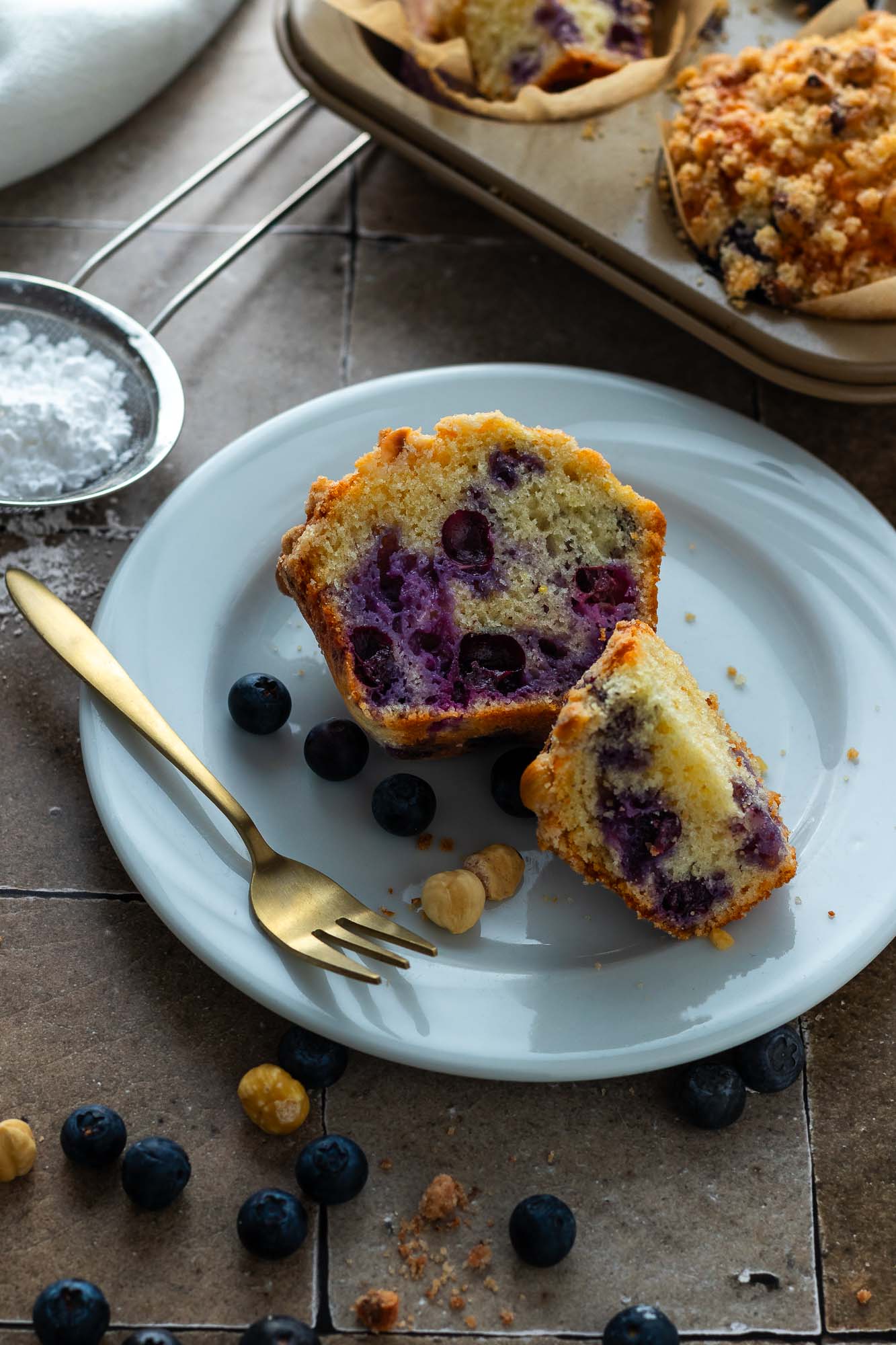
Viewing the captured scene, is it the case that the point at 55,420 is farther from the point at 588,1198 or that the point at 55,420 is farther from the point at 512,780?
the point at 588,1198

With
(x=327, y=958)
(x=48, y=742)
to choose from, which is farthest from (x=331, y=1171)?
(x=48, y=742)

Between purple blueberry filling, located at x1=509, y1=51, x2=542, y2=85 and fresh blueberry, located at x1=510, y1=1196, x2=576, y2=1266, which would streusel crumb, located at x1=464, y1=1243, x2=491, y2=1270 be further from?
purple blueberry filling, located at x1=509, y1=51, x2=542, y2=85

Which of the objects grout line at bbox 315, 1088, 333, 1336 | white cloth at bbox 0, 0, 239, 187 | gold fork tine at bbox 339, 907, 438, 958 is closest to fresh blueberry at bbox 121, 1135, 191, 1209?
grout line at bbox 315, 1088, 333, 1336

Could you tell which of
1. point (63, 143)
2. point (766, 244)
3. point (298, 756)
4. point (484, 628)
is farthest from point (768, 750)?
point (63, 143)

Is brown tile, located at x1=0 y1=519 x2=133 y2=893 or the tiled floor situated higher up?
brown tile, located at x1=0 y1=519 x2=133 y2=893

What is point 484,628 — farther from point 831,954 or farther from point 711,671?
point 831,954
